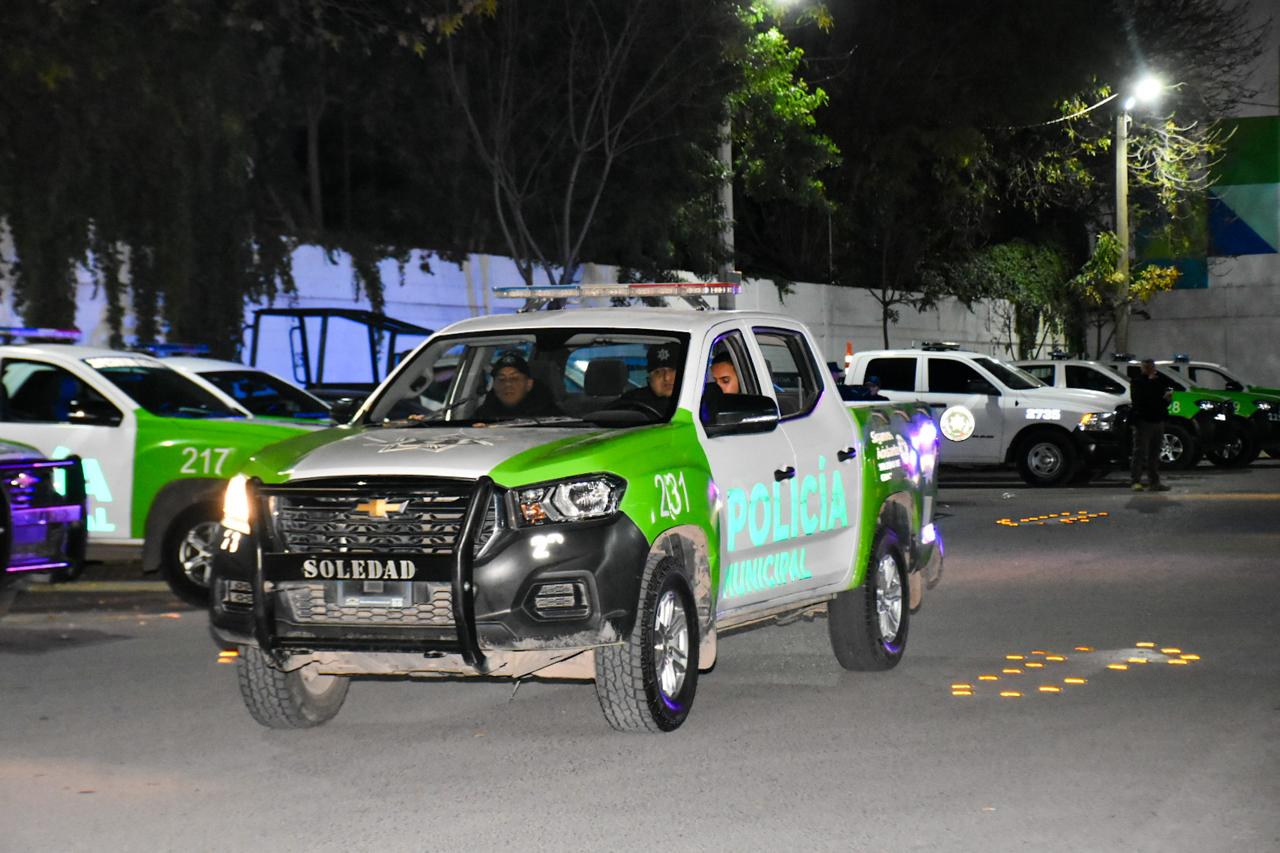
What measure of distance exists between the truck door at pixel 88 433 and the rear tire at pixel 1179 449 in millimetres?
19502

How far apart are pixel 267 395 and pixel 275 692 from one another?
8.34m

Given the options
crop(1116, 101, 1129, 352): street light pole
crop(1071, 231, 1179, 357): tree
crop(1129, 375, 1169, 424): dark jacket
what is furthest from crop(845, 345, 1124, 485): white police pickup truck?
crop(1071, 231, 1179, 357): tree

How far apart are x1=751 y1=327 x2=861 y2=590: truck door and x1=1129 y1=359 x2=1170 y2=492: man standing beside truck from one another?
15.0 m

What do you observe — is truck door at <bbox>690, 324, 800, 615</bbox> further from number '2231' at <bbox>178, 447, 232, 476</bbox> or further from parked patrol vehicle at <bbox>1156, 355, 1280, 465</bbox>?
parked patrol vehicle at <bbox>1156, 355, 1280, 465</bbox>

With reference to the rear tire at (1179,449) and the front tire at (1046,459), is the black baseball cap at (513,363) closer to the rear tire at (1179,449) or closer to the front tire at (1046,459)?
the front tire at (1046,459)

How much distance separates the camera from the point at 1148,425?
2419cm

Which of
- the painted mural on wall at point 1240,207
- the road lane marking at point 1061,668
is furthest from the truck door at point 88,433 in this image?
the painted mural on wall at point 1240,207

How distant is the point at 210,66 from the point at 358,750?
1597 cm

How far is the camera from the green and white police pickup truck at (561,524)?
25.1 ft

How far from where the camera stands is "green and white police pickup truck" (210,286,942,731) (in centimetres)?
764

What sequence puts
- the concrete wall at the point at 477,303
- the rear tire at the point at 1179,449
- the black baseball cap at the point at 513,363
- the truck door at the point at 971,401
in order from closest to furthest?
the black baseball cap at the point at 513,363
the concrete wall at the point at 477,303
the truck door at the point at 971,401
the rear tire at the point at 1179,449

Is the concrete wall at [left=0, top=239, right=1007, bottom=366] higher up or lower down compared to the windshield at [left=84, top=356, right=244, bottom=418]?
higher up

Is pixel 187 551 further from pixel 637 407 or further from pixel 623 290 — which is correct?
pixel 637 407

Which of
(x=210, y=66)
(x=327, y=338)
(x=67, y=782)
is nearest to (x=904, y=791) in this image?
(x=67, y=782)
